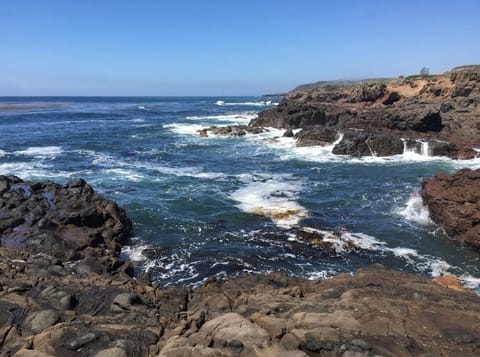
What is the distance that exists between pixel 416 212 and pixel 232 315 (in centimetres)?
1471

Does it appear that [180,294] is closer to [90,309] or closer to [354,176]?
[90,309]

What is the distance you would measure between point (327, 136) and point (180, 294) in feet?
110

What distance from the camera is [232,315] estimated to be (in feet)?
27.6

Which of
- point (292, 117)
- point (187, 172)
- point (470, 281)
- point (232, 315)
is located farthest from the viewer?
point (292, 117)

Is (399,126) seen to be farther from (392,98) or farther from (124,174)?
(392,98)

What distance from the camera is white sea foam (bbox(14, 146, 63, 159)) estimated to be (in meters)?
37.1

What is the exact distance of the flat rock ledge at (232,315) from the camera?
734 cm

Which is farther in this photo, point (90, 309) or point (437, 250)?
point (437, 250)

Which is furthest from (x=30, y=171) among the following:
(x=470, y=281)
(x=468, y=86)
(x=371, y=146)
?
(x=468, y=86)

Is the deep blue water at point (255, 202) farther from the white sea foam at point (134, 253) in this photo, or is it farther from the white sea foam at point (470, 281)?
the white sea foam at point (134, 253)

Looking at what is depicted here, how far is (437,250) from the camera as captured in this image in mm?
16453

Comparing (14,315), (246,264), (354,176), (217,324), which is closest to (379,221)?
(246,264)

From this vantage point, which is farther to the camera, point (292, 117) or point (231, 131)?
point (292, 117)

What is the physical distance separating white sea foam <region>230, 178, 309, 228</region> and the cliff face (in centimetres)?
1400
